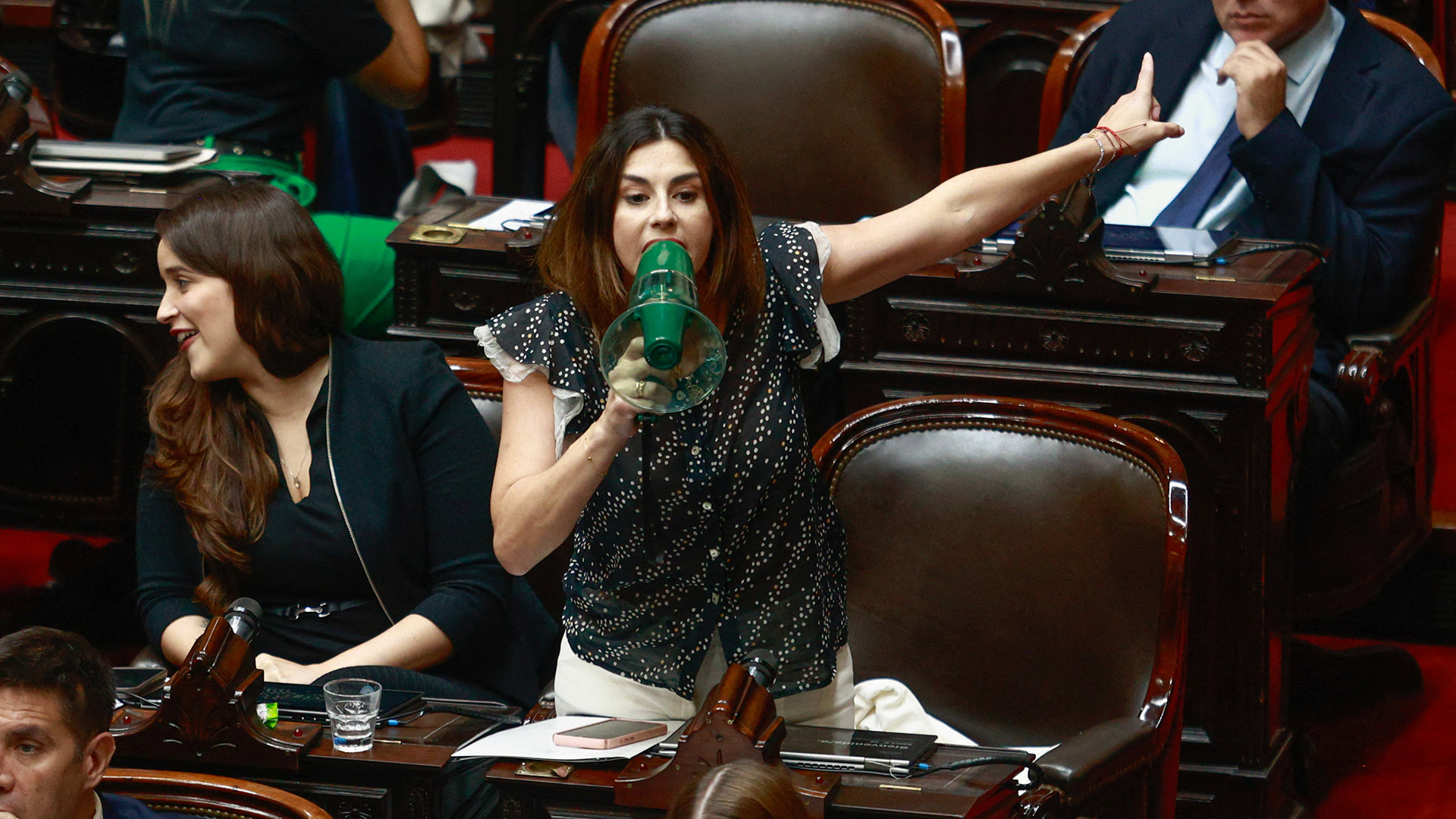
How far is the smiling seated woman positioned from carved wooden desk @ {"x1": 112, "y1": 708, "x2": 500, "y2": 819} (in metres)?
0.44

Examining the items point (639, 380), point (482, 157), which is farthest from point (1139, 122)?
point (482, 157)

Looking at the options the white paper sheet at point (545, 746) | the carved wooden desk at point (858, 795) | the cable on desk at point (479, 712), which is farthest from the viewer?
the cable on desk at point (479, 712)

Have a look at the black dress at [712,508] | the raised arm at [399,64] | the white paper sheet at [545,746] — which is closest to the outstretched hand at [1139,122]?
the black dress at [712,508]

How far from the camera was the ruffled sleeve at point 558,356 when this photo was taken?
1.68 metres

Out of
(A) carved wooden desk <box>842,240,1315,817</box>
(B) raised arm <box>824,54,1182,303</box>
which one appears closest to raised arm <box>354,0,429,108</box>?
(A) carved wooden desk <box>842,240,1315,817</box>

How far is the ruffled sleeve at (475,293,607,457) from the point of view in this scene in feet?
5.50

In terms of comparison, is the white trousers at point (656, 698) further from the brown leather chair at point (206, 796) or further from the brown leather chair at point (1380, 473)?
the brown leather chair at point (1380, 473)

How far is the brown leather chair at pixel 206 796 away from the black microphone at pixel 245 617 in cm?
16

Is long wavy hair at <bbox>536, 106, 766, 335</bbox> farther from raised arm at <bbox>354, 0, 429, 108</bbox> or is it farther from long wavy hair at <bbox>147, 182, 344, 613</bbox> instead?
raised arm at <bbox>354, 0, 429, 108</bbox>

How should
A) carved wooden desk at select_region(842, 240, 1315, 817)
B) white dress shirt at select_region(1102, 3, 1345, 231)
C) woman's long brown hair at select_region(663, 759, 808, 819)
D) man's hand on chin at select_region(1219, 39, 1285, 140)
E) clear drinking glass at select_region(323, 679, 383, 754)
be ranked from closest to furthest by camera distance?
woman's long brown hair at select_region(663, 759, 808, 819) → clear drinking glass at select_region(323, 679, 383, 754) → carved wooden desk at select_region(842, 240, 1315, 817) → man's hand on chin at select_region(1219, 39, 1285, 140) → white dress shirt at select_region(1102, 3, 1345, 231)

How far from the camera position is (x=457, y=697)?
A: 6.81ft

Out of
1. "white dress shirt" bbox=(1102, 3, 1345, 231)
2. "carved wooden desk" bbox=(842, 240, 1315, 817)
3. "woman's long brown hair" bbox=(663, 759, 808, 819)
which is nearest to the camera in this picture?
"woman's long brown hair" bbox=(663, 759, 808, 819)

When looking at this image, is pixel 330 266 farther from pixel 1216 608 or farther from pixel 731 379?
pixel 1216 608

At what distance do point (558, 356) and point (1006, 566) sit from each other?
651 millimetres
